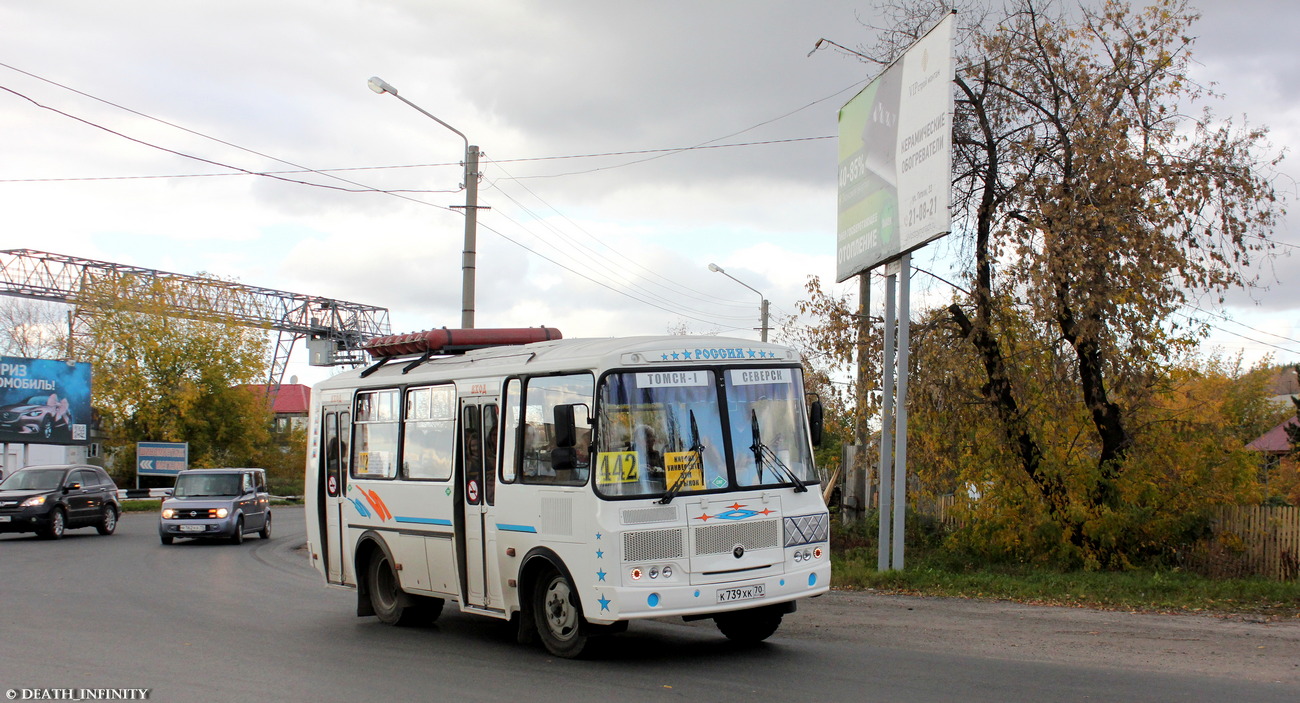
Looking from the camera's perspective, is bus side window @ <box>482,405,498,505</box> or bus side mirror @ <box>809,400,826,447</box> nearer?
bus side mirror @ <box>809,400,826,447</box>

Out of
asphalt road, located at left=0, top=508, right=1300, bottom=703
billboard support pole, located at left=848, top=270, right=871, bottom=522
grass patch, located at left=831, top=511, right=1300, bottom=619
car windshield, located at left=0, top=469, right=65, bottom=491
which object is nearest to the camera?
asphalt road, located at left=0, top=508, right=1300, bottom=703

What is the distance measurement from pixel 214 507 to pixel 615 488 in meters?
18.4

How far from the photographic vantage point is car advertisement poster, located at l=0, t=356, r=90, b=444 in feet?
141

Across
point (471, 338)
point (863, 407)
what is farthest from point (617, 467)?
point (863, 407)

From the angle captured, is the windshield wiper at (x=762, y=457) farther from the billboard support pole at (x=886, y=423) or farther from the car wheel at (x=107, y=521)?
the car wheel at (x=107, y=521)

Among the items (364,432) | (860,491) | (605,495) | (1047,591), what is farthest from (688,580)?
(860,491)

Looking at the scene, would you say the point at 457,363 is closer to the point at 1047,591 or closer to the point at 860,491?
the point at 1047,591

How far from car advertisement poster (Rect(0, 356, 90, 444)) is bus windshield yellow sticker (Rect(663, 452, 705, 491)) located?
1643 inches

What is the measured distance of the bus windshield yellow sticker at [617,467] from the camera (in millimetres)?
9047

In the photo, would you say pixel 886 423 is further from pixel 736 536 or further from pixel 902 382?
pixel 736 536

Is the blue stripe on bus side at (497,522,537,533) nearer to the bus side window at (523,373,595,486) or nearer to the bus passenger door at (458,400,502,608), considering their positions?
the bus passenger door at (458,400,502,608)

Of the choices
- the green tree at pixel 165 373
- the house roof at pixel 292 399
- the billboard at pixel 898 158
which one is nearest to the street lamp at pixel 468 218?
the billboard at pixel 898 158

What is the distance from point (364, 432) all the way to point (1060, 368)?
37.1 ft

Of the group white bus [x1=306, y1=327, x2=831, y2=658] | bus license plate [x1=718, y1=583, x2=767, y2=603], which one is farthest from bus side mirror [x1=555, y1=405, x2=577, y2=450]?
bus license plate [x1=718, y1=583, x2=767, y2=603]
